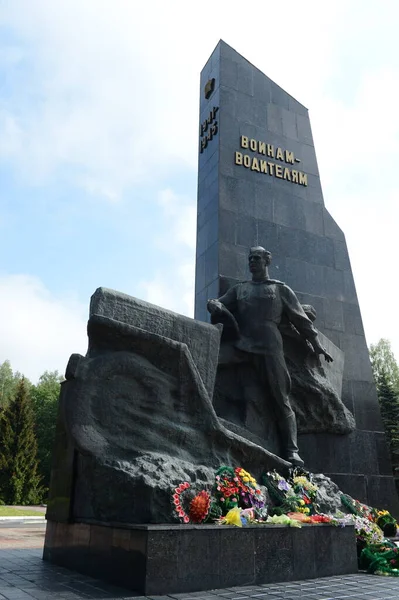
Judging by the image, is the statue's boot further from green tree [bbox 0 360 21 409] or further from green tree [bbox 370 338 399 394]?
green tree [bbox 0 360 21 409]

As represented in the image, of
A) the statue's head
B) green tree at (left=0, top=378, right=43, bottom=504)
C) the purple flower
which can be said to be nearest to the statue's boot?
the purple flower

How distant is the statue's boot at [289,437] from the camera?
304 inches

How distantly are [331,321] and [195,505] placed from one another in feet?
19.7

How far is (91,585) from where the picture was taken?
190 inches

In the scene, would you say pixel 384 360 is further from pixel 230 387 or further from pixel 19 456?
pixel 230 387

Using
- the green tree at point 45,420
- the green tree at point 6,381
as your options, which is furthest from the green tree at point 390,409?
the green tree at point 6,381

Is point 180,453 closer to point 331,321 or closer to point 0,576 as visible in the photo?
point 0,576

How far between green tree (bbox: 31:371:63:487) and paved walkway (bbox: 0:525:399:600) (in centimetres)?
3094

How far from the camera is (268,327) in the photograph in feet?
26.8

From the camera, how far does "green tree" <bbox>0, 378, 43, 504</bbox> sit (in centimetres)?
2898

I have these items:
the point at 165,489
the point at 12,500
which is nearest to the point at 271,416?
the point at 165,489

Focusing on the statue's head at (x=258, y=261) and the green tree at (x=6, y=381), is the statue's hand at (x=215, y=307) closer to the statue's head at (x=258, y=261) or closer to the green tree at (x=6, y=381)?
the statue's head at (x=258, y=261)

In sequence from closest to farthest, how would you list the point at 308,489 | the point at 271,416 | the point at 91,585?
1. the point at 91,585
2. the point at 308,489
3. the point at 271,416

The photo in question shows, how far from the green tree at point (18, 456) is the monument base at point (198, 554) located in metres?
25.2
